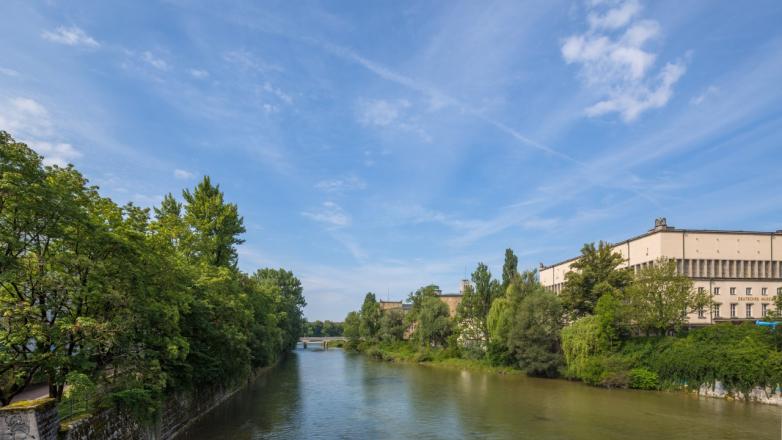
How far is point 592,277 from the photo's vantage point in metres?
52.6

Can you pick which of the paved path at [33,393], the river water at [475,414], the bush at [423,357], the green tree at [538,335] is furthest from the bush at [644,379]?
the paved path at [33,393]

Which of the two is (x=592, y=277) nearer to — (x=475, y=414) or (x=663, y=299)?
(x=663, y=299)

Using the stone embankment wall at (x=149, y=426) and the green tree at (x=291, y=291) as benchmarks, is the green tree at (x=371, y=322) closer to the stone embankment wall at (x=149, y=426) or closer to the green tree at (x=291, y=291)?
the green tree at (x=291, y=291)

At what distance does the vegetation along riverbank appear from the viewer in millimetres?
38750

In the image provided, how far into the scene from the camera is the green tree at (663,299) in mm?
44875

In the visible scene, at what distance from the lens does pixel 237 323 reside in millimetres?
30125

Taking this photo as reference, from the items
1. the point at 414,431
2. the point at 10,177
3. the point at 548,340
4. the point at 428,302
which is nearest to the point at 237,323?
the point at 414,431

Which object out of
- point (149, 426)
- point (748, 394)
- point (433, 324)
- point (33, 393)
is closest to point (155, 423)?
point (149, 426)

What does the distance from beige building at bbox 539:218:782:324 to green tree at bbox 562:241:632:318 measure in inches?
144

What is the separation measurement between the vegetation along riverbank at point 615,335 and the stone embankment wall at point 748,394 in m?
0.21

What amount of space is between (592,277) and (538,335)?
8527 millimetres

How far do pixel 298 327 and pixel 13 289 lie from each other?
95504 mm

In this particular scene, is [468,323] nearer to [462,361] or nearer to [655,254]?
[462,361]

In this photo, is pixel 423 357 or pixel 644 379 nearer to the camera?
pixel 644 379
